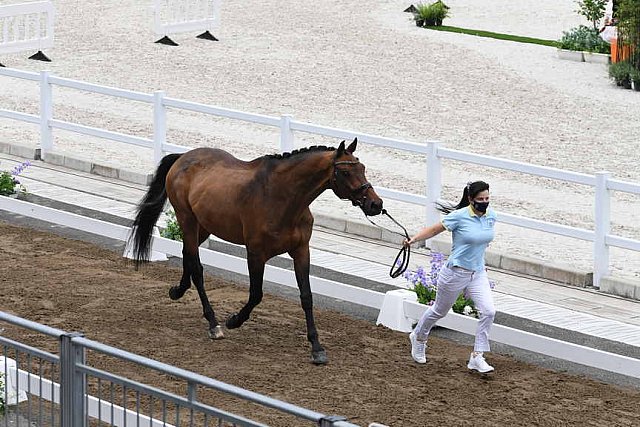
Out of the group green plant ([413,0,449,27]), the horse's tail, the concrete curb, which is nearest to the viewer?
the horse's tail

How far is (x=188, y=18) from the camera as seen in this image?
3319cm

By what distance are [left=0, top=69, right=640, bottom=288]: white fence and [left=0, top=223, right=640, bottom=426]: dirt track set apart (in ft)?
9.05

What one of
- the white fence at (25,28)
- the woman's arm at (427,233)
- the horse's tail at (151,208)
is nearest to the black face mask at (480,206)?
the woman's arm at (427,233)

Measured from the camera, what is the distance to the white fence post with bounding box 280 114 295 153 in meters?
17.2

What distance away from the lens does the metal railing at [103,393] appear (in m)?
6.86

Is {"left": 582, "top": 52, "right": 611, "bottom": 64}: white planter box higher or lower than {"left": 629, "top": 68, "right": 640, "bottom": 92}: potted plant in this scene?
higher

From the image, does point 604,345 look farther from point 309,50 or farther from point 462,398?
point 309,50

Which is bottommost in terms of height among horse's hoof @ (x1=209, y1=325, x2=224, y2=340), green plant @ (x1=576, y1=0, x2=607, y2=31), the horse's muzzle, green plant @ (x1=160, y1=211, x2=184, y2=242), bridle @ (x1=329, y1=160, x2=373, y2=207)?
horse's hoof @ (x1=209, y1=325, x2=224, y2=340)

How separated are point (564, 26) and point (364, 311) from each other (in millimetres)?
23673

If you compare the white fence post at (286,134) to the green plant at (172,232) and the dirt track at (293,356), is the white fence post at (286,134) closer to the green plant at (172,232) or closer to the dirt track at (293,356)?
the green plant at (172,232)

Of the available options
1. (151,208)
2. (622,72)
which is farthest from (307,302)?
(622,72)

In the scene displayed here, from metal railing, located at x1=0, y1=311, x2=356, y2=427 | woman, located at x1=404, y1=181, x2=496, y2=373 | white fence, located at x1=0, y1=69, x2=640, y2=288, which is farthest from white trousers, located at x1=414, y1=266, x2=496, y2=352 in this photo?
white fence, located at x1=0, y1=69, x2=640, y2=288

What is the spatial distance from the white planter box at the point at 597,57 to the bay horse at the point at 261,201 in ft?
62.8

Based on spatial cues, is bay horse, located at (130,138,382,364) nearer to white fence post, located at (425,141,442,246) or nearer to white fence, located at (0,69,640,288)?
white fence, located at (0,69,640,288)
